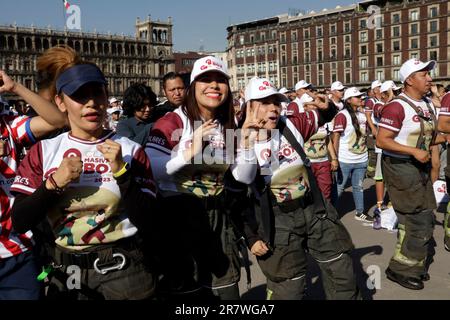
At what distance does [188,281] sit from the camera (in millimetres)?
2912

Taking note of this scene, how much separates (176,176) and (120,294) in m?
0.77

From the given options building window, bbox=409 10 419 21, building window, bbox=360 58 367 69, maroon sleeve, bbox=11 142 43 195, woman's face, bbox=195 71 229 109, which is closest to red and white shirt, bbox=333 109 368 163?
woman's face, bbox=195 71 229 109

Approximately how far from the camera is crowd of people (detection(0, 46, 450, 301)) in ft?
7.55

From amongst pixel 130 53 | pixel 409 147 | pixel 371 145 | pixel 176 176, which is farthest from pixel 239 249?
pixel 130 53

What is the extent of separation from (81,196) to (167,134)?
0.73 metres

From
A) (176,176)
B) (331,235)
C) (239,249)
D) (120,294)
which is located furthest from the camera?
(331,235)

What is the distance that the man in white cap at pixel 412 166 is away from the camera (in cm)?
464

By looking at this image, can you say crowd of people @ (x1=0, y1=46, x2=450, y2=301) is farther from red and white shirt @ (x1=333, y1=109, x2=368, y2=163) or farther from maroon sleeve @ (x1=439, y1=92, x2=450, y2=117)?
red and white shirt @ (x1=333, y1=109, x2=368, y2=163)

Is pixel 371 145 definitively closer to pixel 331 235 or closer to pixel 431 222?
pixel 431 222

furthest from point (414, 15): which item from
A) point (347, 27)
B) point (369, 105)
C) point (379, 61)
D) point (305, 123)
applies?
point (305, 123)

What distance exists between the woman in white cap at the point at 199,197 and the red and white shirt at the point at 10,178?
71cm

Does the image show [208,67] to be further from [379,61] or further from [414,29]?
[379,61]

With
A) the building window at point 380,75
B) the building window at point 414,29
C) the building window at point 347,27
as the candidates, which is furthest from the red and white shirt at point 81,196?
the building window at point 347,27

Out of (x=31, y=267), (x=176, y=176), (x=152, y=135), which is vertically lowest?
(x=31, y=267)
